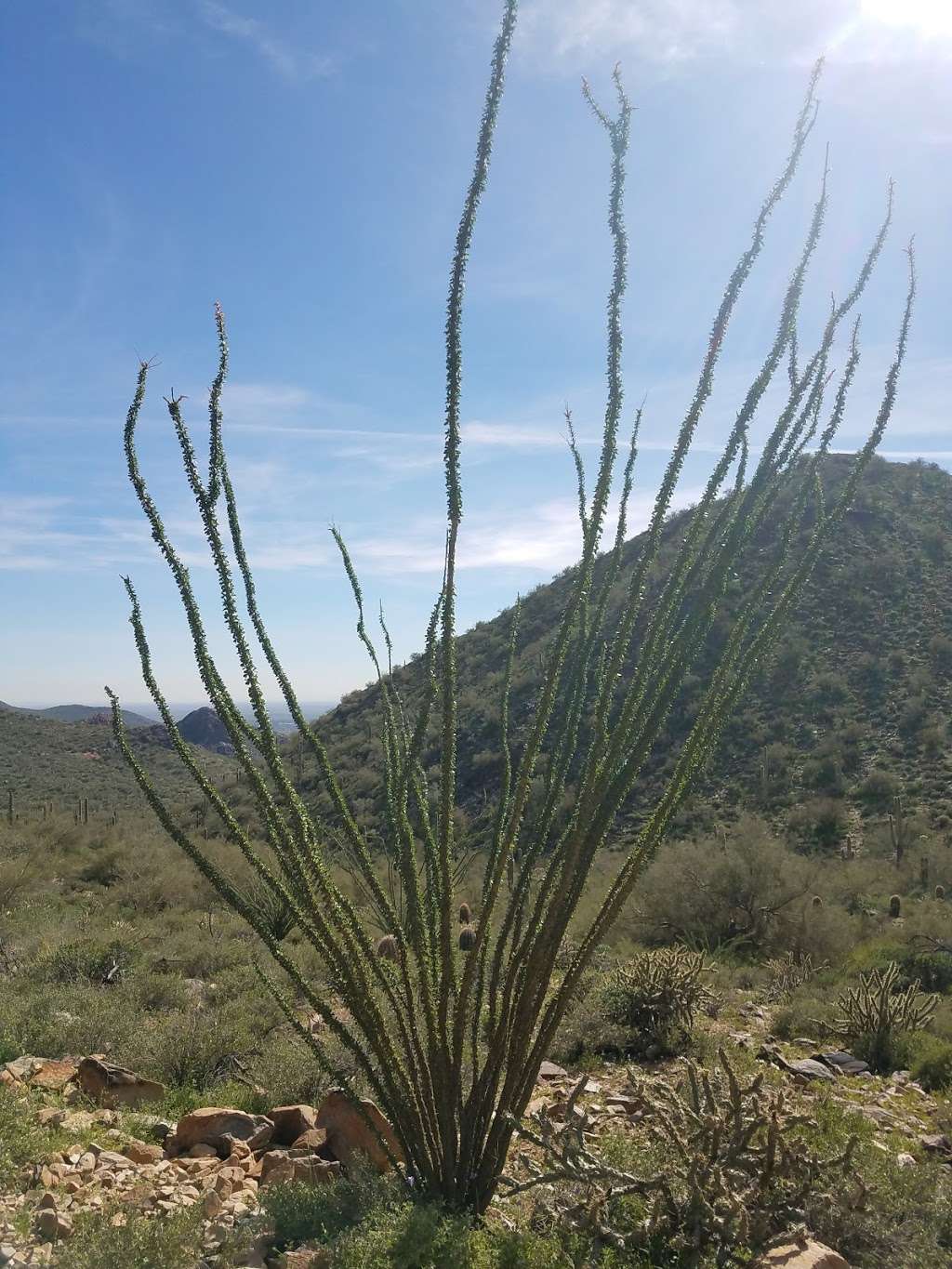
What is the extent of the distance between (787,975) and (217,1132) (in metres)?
6.52

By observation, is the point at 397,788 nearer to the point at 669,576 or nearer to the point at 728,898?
the point at 669,576

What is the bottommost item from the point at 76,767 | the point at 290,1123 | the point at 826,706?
the point at 290,1123

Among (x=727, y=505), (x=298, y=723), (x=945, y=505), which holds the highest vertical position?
(x=945, y=505)

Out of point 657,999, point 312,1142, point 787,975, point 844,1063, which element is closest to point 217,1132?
point 312,1142

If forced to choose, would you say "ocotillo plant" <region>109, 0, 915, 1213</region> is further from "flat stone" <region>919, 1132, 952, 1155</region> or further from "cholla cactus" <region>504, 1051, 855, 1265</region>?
"flat stone" <region>919, 1132, 952, 1155</region>

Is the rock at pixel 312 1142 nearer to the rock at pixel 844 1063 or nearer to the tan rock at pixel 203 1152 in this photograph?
the tan rock at pixel 203 1152

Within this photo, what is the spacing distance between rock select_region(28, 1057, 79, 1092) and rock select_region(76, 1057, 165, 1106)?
0.12 metres

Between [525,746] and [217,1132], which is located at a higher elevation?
[525,746]

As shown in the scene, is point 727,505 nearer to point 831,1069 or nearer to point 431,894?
point 431,894

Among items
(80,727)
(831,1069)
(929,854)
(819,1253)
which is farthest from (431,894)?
(80,727)

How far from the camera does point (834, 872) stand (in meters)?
14.1

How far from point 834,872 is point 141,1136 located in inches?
452

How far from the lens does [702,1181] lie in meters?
3.70

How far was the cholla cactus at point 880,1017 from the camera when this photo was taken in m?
7.23
